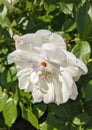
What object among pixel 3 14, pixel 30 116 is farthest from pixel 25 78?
pixel 3 14

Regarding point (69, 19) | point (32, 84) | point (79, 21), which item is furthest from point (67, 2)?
point (32, 84)

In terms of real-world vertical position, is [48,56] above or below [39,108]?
above

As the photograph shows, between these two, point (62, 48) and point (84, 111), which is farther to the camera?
point (84, 111)

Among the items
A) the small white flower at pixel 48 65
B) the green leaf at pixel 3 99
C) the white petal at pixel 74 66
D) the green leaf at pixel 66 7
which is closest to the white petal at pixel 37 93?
the small white flower at pixel 48 65

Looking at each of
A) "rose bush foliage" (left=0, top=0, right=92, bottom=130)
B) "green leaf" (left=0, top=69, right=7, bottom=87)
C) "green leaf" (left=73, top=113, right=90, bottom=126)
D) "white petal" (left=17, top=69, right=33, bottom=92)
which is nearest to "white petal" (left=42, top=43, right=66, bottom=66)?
"rose bush foliage" (left=0, top=0, right=92, bottom=130)

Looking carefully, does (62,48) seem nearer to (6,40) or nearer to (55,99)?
(55,99)

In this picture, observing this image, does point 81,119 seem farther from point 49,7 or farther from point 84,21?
point 49,7
